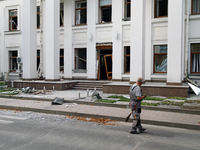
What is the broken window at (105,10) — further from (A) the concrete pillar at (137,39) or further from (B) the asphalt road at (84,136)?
(B) the asphalt road at (84,136)

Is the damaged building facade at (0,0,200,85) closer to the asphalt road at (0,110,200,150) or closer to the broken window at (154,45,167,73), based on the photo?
the broken window at (154,45,167,73)

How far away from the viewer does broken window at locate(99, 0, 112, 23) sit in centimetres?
1918

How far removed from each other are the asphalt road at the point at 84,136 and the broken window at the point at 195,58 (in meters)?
10.00

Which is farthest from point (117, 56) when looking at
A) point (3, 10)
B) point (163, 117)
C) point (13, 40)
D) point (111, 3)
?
point (3, 10)

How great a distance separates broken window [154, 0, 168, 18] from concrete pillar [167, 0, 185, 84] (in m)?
3.35

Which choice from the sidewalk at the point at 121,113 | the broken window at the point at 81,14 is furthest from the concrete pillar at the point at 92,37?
the sidewalk at the point at 121,113

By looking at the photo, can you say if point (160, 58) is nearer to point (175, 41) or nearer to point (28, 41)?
point (175, 41)

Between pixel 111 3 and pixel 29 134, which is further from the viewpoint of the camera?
pixel 111 3

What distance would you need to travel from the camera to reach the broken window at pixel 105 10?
1918 centimetres

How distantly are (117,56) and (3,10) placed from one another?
14423 mm

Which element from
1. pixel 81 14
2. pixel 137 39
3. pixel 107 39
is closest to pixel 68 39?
pixel 81 14

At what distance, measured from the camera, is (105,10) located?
1945cm

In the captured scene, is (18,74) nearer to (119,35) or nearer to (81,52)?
(81,52)

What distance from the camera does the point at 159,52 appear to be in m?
17.2
